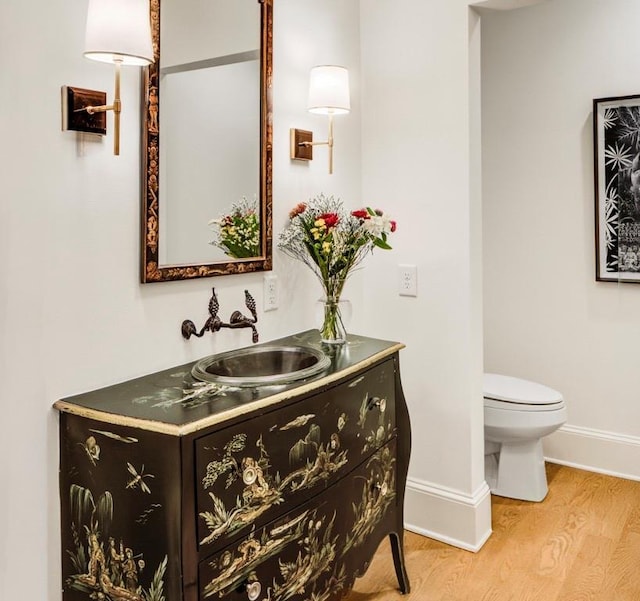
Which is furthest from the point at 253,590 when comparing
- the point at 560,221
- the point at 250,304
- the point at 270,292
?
the point at 560,221

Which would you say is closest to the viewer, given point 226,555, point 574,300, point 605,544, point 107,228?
point 226,555

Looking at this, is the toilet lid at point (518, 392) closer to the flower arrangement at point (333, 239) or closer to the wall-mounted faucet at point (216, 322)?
the flower arrangement at point (333, 239)

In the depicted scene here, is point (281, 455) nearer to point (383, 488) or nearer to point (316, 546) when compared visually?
point (316, 546)

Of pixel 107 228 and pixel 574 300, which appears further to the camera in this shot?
pixel 574 300

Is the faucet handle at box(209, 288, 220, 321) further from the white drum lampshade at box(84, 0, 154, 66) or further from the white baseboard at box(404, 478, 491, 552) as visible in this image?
the white baseboard at box(404, 478, 491, 552)

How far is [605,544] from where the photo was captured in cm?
244

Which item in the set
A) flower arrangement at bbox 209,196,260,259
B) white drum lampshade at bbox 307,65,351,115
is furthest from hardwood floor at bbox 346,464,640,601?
white drum lampshade at bbox 307,65,351,115

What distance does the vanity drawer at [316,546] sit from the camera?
1.43m

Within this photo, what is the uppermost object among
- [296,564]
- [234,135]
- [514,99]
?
[514,99]

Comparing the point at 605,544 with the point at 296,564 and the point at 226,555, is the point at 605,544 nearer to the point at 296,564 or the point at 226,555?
the point at 296,564

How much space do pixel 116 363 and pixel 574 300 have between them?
242 cm

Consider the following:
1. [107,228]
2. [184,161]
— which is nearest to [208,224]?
[184,161]

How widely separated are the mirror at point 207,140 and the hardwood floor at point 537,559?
130cm

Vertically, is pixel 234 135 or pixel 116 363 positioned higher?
pixel 234 135
